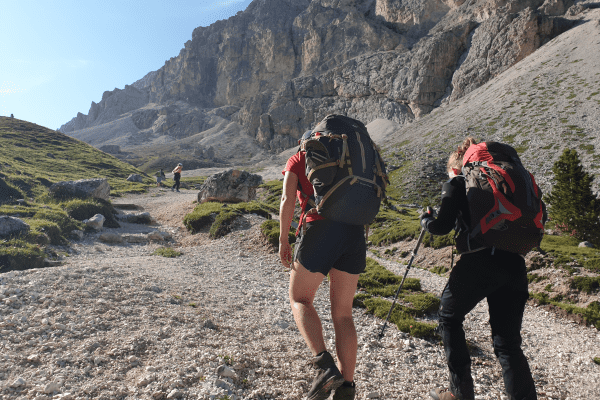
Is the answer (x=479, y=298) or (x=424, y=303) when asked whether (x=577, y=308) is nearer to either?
(x=424, y=303)

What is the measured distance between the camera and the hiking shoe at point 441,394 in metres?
3.75

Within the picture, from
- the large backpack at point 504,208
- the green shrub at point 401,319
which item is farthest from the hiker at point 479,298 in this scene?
the green shrub at point 401,319

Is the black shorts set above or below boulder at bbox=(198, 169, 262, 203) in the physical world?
above

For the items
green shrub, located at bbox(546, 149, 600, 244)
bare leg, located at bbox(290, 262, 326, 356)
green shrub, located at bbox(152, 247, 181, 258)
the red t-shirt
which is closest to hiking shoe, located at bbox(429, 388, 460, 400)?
bare leg, located at bbox(290, 262, 326, 356)

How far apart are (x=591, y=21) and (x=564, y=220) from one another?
341 ft

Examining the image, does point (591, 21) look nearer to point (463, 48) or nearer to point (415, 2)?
point (463, 48)

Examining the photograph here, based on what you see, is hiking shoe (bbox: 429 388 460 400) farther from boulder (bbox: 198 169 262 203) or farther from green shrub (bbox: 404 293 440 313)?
boulder (bbox: 198 169 262 203)

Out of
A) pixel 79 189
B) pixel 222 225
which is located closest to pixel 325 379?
pixel 222 225

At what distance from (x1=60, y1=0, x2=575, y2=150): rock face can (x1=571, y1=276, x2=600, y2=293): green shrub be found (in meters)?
95.7

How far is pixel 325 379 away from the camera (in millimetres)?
3131

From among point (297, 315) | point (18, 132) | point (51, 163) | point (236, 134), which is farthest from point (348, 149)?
point (236, 134)

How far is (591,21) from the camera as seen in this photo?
268 feet

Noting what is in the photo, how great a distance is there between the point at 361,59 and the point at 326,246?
157915 mm

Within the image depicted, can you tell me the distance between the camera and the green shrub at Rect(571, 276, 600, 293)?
8188mm
